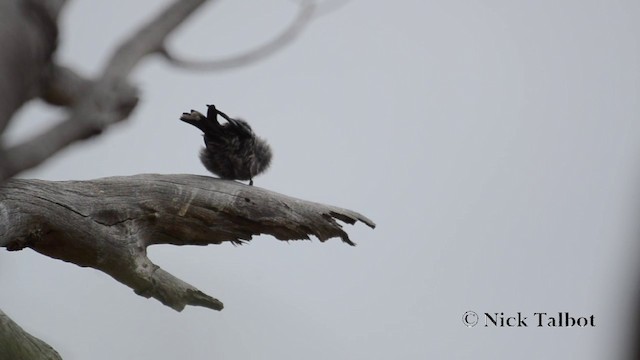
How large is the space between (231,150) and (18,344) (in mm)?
1370

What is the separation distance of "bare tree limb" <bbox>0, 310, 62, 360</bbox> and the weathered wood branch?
0.29m

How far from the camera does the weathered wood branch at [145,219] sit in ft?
10.3

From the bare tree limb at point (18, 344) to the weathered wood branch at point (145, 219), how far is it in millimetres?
294

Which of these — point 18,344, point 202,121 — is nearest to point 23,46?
point 18,344

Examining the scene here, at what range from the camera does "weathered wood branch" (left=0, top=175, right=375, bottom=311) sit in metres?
3.15

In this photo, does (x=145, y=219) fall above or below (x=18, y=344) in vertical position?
above

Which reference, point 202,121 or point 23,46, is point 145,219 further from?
point 23,46

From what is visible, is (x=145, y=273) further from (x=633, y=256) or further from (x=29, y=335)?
(x=633, y=256)

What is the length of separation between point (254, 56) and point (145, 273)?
7.96 feet

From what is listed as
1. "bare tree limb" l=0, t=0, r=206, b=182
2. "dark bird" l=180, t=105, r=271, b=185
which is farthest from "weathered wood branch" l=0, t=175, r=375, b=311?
"bare tree limb" l=0, t=0, r=206, b=182

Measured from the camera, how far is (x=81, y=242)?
10.6 feet

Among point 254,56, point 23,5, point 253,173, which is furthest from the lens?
point 253,173

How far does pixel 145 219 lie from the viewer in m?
3.40

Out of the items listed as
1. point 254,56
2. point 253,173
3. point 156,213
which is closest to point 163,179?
point 156,213
